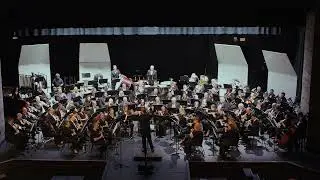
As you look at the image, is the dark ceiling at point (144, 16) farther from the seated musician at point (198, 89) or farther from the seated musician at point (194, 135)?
the seated musician at point (194, 135)

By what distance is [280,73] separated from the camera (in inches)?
865

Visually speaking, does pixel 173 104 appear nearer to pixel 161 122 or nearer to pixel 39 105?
pixel 161 122

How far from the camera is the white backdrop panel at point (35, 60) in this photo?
2453cm

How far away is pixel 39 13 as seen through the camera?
18172mm

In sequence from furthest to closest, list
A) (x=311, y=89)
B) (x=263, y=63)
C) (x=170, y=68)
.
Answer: (x=170, y=68) < (x=263, y=63) < (x=311, y=89)

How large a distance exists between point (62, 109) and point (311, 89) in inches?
358

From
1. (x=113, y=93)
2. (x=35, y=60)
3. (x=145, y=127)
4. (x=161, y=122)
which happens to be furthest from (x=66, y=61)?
Result: (x=145, y=127)

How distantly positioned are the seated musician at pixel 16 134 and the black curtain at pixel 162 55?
11.1 metres

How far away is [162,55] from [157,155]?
11.7 m

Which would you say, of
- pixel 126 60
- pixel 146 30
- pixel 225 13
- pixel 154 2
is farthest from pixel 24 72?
pixel 225 13

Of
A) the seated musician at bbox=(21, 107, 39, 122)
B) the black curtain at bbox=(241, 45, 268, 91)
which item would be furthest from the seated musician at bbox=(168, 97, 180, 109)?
the black curtain at bbox=(241, 45, 268, 91)

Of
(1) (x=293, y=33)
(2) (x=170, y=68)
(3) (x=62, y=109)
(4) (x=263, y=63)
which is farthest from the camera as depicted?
(2) (x=170, y=68)

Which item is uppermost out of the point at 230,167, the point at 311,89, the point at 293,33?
the point at 293,33

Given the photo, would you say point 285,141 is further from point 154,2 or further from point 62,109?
point 62,109
